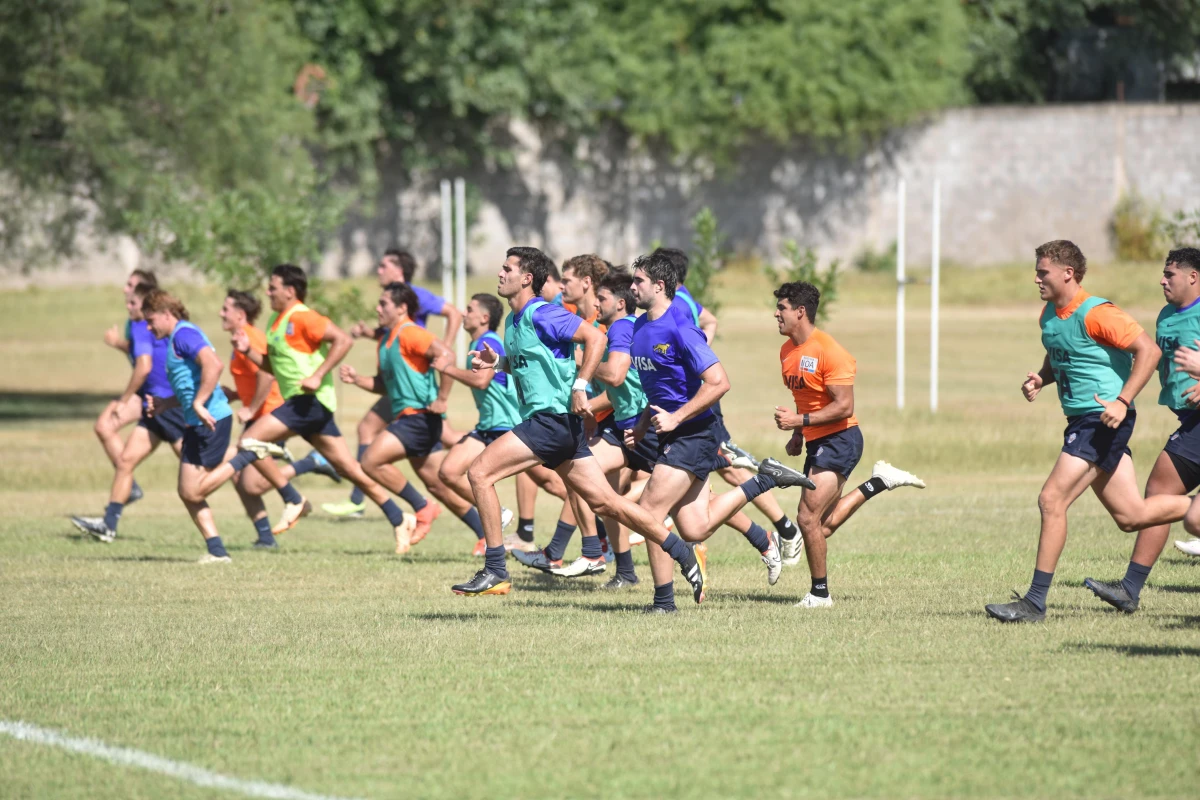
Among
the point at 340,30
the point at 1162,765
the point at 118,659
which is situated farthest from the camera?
the point at 340,30

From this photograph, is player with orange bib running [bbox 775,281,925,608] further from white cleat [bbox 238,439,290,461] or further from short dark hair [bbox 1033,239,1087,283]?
white cleat [bbox 238,439,290,461]

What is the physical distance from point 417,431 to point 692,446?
12.0 feet

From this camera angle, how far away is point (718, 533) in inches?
578

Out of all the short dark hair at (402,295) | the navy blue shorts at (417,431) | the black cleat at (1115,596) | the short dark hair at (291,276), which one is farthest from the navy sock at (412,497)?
the black cleat at (1115,596)

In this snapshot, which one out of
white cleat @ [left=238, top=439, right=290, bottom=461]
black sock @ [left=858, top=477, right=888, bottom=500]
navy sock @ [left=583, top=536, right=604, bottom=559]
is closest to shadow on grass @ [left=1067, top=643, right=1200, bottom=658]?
black sock @ [left=858, top=477, right=888, bottom=500]

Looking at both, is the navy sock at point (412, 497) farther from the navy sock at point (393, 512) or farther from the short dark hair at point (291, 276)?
the short dark hair at point (291, 276)

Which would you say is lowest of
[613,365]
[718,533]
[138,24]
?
[718,533]

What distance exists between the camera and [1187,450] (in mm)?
8906

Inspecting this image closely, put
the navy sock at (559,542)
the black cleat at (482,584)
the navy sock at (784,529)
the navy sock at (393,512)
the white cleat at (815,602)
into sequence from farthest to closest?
the navy sock at (393,512), the navy sock at (559,542), the navy sock at (784,529), the black cleat at (482,584), the white cleat at (815,602)

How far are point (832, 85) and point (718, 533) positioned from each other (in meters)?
28.1

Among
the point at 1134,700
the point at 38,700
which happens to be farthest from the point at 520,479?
the point at 1134,700

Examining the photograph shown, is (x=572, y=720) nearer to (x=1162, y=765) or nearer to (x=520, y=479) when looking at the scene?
(x=1162, y=765)

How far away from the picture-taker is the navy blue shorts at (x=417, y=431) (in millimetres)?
12391

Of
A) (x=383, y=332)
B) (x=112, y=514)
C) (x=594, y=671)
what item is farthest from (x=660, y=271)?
(x=112, y=514)
